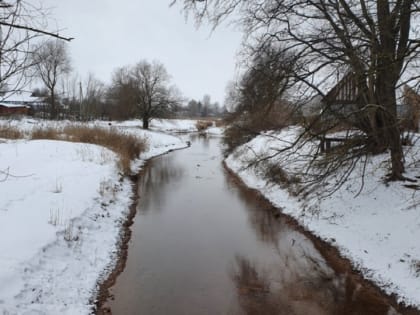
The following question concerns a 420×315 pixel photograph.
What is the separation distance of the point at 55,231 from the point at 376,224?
251 inches

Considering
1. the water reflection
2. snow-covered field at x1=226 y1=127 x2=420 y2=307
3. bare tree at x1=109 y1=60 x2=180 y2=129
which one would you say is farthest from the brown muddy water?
bare tree at x1=109 y1=60 x2=180 y2=129

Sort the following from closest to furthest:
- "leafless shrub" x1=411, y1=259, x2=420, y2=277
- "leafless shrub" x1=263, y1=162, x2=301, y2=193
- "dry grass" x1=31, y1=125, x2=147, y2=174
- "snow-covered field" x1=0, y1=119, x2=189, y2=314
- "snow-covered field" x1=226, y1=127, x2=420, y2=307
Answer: "snow-covered field" x1=0, y1=119, x2=189, y2=314, "leafless shrub" x1=411, y1=259, x2=420, y2=277, "snow-covered field" x1=226, y1=127, x2=420, y2=307, "leafless shrub" x1=263, y1=162, x2=301, y2=193, "dry grass" x1=31, y1=125, x2=147, y2=174

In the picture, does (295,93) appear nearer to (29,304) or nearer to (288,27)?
(288,27)

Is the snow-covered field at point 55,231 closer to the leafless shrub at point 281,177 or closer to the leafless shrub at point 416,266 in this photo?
the leafless shrub at point 281,177

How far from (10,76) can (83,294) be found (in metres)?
3.33

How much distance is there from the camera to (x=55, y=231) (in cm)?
594

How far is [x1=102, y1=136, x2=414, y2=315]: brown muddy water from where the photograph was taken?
16.0ft

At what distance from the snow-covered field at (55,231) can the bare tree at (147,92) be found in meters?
33.2

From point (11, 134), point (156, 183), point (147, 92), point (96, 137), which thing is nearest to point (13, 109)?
point (156, 183)

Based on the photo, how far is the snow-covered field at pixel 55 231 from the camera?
435 centimetres

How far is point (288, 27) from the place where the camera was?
8180 mm

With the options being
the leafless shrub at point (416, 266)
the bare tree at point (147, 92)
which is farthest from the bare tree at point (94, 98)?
the leafless shrub at point (416, 266)

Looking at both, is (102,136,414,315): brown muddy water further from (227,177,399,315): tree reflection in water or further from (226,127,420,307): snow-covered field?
(226,127,420,307): snow-covered field

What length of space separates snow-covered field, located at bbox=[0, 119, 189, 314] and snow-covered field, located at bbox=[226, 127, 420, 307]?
4.65 m
